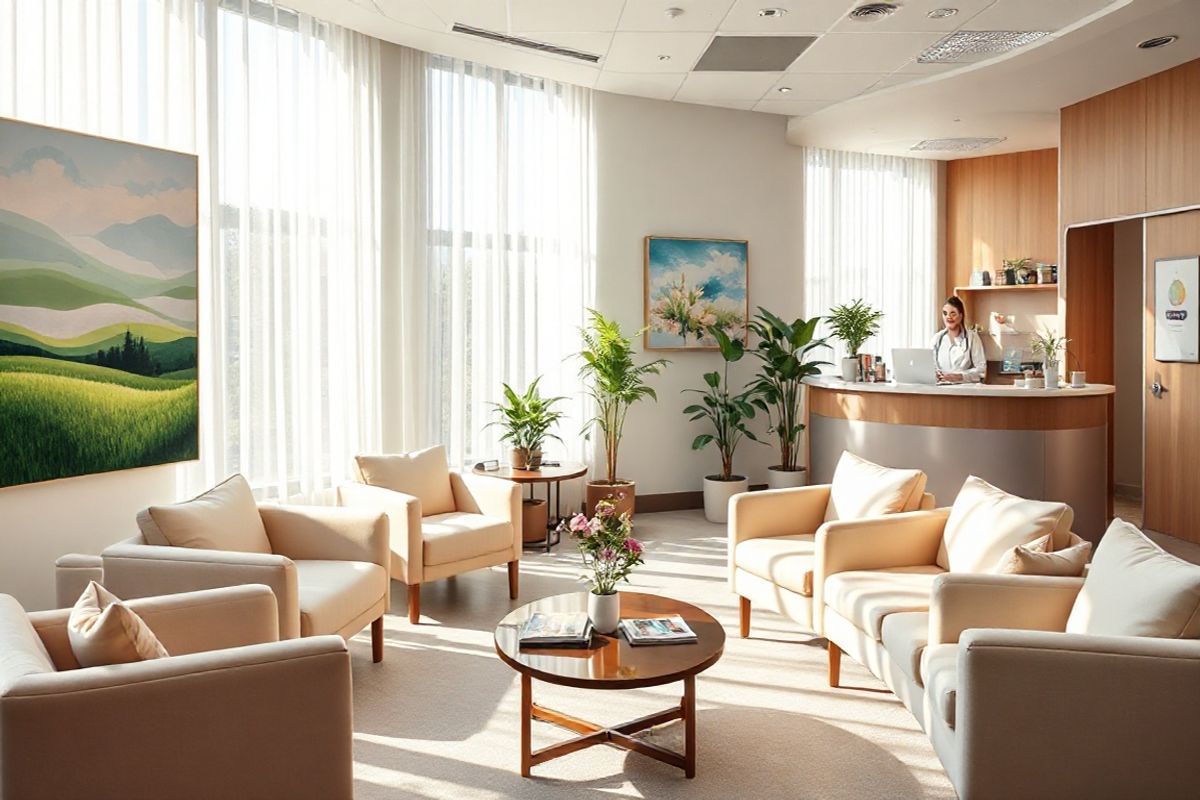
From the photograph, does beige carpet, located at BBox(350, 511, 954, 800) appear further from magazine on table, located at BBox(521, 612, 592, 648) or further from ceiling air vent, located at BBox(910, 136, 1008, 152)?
ceiling air vent, located at BBox(910, 136, 1008, 152)

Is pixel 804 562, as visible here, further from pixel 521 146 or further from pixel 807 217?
pixel 807 217

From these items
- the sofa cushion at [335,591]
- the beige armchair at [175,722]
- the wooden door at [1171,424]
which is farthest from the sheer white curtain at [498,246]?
the wooden door at [1171,424]

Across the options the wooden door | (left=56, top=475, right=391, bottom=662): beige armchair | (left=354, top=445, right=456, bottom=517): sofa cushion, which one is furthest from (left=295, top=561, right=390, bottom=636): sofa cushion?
the wooden door

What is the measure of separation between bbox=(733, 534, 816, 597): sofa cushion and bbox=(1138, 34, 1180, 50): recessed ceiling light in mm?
3857

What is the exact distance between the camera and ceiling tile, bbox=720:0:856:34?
16.6 ft

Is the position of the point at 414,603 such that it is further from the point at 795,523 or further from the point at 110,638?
the point at 110,638

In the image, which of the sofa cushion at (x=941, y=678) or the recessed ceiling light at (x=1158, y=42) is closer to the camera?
the sofa cushion at (x=941, y=678)

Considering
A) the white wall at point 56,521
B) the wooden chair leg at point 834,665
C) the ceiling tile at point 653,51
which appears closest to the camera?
the wooden chair leg at point 834,665

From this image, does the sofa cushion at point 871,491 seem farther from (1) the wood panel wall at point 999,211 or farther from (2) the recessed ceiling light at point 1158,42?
(1) the wood panel wall at point 999,211

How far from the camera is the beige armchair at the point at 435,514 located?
4.46 m

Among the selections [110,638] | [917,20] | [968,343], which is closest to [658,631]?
[110,638]

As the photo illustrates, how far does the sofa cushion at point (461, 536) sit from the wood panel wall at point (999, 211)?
6.52 meters

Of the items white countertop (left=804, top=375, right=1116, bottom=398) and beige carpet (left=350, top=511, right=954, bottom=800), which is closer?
beige carpet (left=350, top=511, right=954, bottom=800)

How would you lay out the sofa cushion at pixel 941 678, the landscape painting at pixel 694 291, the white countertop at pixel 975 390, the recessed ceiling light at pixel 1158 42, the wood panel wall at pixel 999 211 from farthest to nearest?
the wood panel wall at pixel 999 211
the landscape painting at pixel 694 291
the white countertop at pixel 975 390
the recessed ceiling light at pixel 1158 42
the sofa cushion at pixel 941 678
